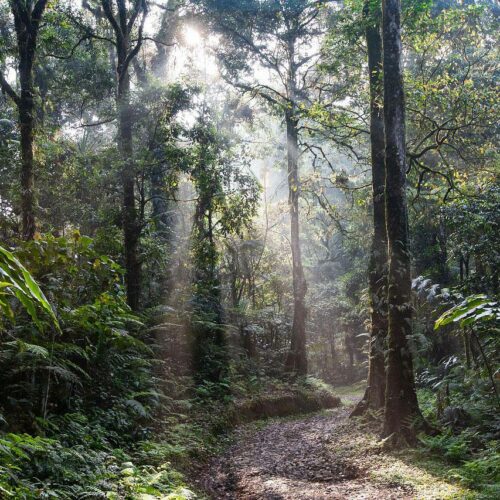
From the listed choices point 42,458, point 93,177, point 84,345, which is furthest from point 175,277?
point 42,458

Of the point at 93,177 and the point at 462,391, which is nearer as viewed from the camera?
the point at 462,391

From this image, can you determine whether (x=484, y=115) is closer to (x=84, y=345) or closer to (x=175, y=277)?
(x=84, y=345)

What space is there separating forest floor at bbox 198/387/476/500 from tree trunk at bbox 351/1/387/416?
2.73ft

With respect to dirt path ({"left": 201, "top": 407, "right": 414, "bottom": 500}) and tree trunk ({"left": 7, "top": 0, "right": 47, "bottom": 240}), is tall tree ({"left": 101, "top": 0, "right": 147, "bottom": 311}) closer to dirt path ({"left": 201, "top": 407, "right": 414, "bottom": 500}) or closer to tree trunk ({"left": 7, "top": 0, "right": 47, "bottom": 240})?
tree trunk ({"left": 7, "top": 0, "right": 47, "bottom": 240})

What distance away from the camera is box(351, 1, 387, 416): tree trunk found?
10250 mm

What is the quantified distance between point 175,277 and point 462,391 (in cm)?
1266

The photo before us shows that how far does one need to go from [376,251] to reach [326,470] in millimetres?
5157

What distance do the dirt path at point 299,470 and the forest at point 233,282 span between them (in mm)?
50

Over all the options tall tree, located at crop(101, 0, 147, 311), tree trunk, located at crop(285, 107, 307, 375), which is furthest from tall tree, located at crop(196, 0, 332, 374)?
tall tree, located at crop(101, 0, 147, 311)

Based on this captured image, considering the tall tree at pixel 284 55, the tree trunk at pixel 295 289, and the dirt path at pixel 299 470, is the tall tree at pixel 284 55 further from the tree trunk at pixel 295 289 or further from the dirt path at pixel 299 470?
the dirt path at pixel 299 470

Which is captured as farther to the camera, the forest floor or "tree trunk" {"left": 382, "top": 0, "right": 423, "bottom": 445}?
"tree trunk" {"left": 382, "top": 0, "right": 423, "bottom": 445}

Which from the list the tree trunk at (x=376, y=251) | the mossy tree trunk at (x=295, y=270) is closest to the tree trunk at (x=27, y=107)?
the tree trunk at (x=376, y=251)

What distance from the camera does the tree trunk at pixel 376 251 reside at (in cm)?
1025

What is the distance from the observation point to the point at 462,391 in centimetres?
928
